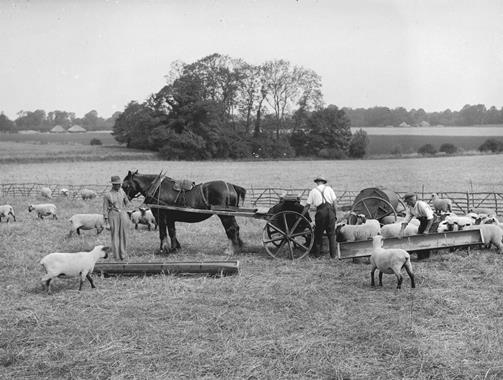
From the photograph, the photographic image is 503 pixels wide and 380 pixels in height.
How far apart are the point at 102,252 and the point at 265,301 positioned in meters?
→ 3.43

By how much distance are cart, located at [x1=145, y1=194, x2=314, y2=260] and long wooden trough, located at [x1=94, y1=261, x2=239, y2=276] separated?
1.69 metres

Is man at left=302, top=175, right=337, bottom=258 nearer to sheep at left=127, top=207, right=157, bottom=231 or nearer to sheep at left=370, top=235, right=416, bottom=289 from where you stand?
sheep at left=370, top=235, right=416, bottom=289

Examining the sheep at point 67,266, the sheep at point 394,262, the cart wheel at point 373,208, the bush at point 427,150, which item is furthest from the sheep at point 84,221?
the bush at point 427,150

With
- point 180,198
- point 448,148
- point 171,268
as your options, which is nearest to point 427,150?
point 448,148

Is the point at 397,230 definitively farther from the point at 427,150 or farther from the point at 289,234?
the point at 427,150

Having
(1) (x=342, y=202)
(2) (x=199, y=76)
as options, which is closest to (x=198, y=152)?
(2) (x=199, y=76)

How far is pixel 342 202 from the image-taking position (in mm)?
25875

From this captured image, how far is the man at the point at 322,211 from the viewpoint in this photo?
1175cm

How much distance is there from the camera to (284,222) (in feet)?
40.4

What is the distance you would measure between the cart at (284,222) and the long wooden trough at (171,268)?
66.5 inches

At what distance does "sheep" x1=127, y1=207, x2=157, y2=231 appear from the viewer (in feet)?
57.6

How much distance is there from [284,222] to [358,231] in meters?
1.76

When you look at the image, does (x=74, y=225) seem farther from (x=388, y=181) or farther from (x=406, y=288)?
(x=388, y=181)

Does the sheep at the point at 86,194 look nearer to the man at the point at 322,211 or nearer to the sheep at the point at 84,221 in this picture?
the sheep at the point at 84,221
